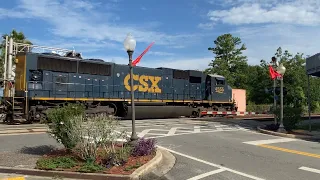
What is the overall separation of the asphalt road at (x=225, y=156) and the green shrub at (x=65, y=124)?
1041 millimetres

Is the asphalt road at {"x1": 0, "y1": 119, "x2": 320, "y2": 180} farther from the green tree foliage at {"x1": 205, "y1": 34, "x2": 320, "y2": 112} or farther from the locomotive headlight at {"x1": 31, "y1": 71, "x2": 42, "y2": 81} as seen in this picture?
the green tree foliage at {"x1": 205, "y1": 34, "x2": 320, "y2": 112}

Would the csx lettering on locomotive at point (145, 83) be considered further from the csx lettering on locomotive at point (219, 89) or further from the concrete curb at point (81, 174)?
the concrete curb at point (81, 174)

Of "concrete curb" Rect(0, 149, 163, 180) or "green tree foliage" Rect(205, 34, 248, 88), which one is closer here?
"concrete curb" Rect(0, 149, 163, 180)

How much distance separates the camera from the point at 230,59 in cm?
7156

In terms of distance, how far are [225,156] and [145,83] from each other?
1614 centimetres

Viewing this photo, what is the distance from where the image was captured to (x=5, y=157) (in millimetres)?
9680

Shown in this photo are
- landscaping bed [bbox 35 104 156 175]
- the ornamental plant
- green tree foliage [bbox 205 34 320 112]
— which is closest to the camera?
landscaping bed [bbox 35 104 156 175]

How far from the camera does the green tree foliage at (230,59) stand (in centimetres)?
6669

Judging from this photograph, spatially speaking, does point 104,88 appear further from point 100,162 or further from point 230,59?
point 230,59

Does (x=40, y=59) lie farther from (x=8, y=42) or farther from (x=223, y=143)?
(x=223, y=143)

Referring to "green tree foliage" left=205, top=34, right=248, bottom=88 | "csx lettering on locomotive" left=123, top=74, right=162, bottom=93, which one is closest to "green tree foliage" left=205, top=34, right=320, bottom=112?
"green tree foliage" left=205, top=34, right=248, bottom=88

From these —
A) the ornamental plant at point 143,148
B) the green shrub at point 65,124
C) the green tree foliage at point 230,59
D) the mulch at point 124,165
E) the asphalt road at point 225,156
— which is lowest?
the asphalt road at point 225,156

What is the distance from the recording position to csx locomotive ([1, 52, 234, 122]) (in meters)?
20.1

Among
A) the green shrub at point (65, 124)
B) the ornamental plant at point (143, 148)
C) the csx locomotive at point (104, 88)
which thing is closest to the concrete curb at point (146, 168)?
the ornamental plant at point (143, 148)
